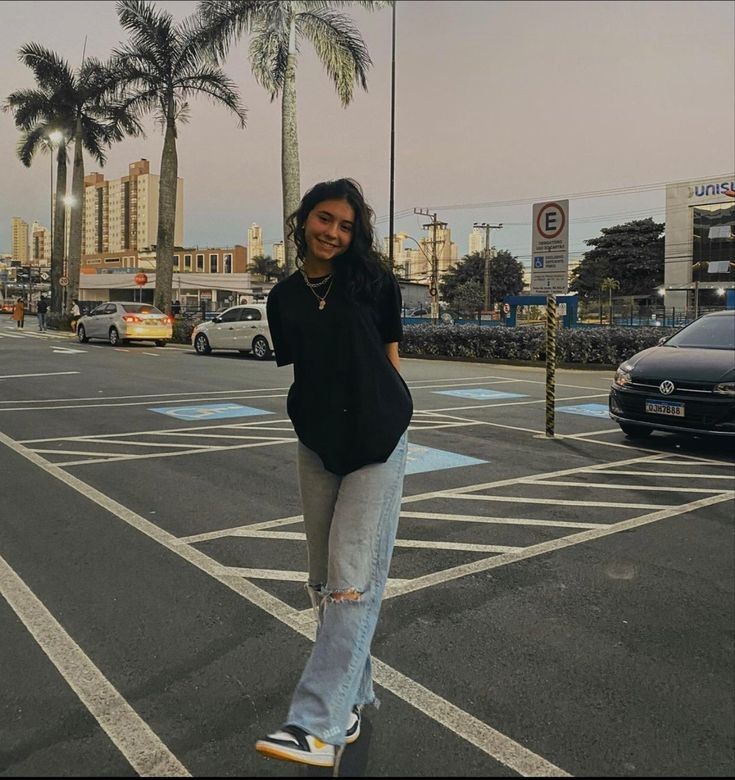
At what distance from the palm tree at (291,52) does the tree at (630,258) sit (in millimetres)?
51009

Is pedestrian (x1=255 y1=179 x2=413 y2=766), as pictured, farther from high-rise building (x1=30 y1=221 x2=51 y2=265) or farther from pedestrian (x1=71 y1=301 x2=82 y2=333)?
high-rise building (x1=30 y1=221 x2=51 y2=265)

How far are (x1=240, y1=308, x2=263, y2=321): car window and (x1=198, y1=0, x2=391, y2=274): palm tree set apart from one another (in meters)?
3.91

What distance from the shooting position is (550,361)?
29.1 ft

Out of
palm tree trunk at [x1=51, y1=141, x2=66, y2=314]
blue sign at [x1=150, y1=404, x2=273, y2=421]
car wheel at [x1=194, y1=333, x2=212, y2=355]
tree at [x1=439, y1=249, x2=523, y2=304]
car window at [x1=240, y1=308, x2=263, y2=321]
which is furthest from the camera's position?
tree at [x1=439, y1=249, x2=523, y2=304]

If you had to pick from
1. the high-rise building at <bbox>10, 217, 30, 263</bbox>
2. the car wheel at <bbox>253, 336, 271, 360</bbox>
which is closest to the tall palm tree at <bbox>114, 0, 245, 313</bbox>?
the car wheel at <bbox>253, 336, 271, 360</bbox>

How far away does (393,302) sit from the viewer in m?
2.50

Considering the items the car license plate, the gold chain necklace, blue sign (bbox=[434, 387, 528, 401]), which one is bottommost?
blue sign (bbox=[434, 387, 528, 401])

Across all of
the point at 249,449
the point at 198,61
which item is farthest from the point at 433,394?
the point at 198,61

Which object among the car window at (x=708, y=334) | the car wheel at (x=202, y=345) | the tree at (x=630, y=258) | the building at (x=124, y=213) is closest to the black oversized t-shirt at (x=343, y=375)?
the car window at (x=708, y=334)

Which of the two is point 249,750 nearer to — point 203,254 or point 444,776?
point 444,776

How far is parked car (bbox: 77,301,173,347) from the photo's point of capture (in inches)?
938

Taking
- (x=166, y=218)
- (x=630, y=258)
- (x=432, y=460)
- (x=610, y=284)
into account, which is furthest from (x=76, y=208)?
→ (x=630, y=258)

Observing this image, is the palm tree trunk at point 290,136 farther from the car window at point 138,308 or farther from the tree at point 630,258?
the tree at point 630,258

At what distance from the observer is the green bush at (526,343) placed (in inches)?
748
